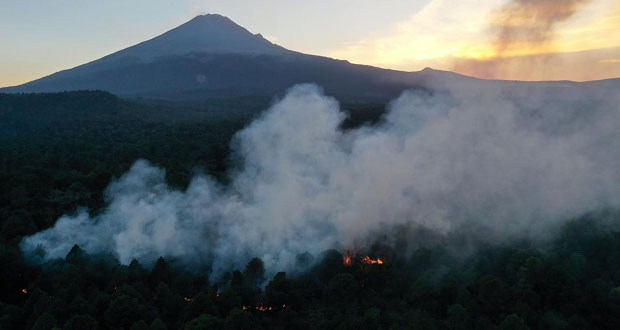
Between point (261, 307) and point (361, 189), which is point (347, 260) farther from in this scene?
point (261, 307)

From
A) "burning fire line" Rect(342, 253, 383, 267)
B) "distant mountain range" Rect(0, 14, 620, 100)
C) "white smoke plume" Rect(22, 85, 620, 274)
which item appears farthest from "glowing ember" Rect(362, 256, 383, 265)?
"distant mountain range" Rect(0, 14, 620, 100)

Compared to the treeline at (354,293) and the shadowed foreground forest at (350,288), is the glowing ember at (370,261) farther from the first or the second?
the treeline at (354,293)

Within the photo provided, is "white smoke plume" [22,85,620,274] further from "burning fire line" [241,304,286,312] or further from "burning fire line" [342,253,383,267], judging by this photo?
"burning fire line" [241,304,286,312]

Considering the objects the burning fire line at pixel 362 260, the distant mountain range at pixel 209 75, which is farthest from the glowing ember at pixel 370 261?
the distant mountain range at pixel 209 75

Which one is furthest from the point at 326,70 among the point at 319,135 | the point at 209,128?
the point at 319,135

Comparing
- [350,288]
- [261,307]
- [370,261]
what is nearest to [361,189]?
[370,261]

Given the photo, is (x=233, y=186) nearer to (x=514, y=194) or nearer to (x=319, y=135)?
(x=319, y=135)
